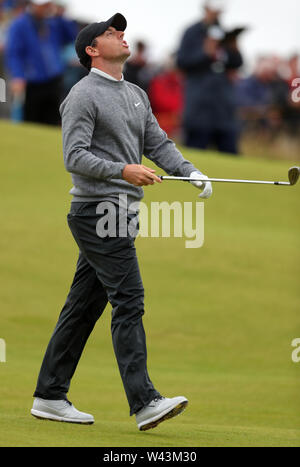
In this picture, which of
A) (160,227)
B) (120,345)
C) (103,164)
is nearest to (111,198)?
(103,164)

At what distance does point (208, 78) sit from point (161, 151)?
9.29m

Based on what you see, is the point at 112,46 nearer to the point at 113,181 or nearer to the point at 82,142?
the point at 82,142

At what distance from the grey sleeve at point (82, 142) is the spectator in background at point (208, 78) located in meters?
9.15

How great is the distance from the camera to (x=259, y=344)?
10336mm

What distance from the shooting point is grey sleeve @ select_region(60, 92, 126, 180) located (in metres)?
5.93

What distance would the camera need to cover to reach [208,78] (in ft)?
51.2

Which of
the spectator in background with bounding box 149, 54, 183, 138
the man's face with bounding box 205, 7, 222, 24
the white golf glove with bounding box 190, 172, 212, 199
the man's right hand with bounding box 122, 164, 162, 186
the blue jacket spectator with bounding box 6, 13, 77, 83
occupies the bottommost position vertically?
the white golf glove with bounding box 190, 172, 212, 199

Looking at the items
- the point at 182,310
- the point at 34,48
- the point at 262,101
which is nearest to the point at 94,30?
the point at 182,310


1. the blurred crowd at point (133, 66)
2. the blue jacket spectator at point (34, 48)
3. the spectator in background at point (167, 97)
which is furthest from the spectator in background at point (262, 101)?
the blue jacket spectator at point (34, 48)

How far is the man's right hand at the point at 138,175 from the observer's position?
5.87 m

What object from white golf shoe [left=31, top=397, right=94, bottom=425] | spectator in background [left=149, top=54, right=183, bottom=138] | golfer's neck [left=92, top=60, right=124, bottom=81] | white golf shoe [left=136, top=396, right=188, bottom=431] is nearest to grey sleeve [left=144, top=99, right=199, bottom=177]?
golfer's neck [left=92, top=60, right=124, bottom=81]

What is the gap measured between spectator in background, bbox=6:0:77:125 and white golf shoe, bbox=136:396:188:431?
9.82m

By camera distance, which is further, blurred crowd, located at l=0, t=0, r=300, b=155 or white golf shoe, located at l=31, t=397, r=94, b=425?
blurred crowd, located at l=0, t=0, r=300, b=155

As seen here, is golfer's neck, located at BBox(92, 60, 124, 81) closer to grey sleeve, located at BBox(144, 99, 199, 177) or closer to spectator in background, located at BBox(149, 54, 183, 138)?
grey sleeve, located at BBox(144, 99, 199, 177)
